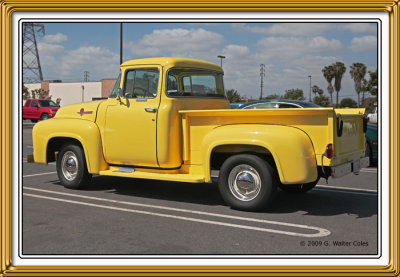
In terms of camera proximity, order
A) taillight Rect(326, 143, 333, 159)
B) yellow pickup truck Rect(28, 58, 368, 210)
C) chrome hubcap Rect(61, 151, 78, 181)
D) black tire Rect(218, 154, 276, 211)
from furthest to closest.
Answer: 1. chrome hubcap Rect(61, 151, 78, 181)
2. black tire Rect(218, 154, 276, 211)
3. yellow pickup truck Rect(28, 58, 368, 210)
4. taillight Rect(326, 143, 333, 159)

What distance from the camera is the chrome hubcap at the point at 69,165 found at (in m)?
7.84

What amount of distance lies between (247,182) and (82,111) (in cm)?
343

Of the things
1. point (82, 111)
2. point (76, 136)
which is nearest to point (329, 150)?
point (76, 136)

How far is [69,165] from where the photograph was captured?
7.91 metres

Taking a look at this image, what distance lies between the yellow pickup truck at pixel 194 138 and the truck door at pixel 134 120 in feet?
0.05

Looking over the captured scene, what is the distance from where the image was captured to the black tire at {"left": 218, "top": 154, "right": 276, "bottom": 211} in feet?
19.2

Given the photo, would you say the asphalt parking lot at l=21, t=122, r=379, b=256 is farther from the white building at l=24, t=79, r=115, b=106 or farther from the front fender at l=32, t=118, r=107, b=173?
the white building at l=24, t=79, r=115, b=106

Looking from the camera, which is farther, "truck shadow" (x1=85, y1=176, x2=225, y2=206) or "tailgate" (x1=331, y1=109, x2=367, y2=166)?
"truck shadow" (x1=85, y1=176, x2=225, y2=206)

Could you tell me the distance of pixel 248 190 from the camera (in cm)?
609

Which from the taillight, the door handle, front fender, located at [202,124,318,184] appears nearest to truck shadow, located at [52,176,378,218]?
front fender, located at [202,124,318,184]

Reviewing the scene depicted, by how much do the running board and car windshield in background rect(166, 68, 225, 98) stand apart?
49.6 inches

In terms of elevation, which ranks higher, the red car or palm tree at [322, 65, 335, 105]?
palm tree at [322, 65, 335, 105]

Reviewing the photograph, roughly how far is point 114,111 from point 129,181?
1.95 metres

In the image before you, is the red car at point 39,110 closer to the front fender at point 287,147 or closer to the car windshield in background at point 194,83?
the car windshield in background at point 194,83
